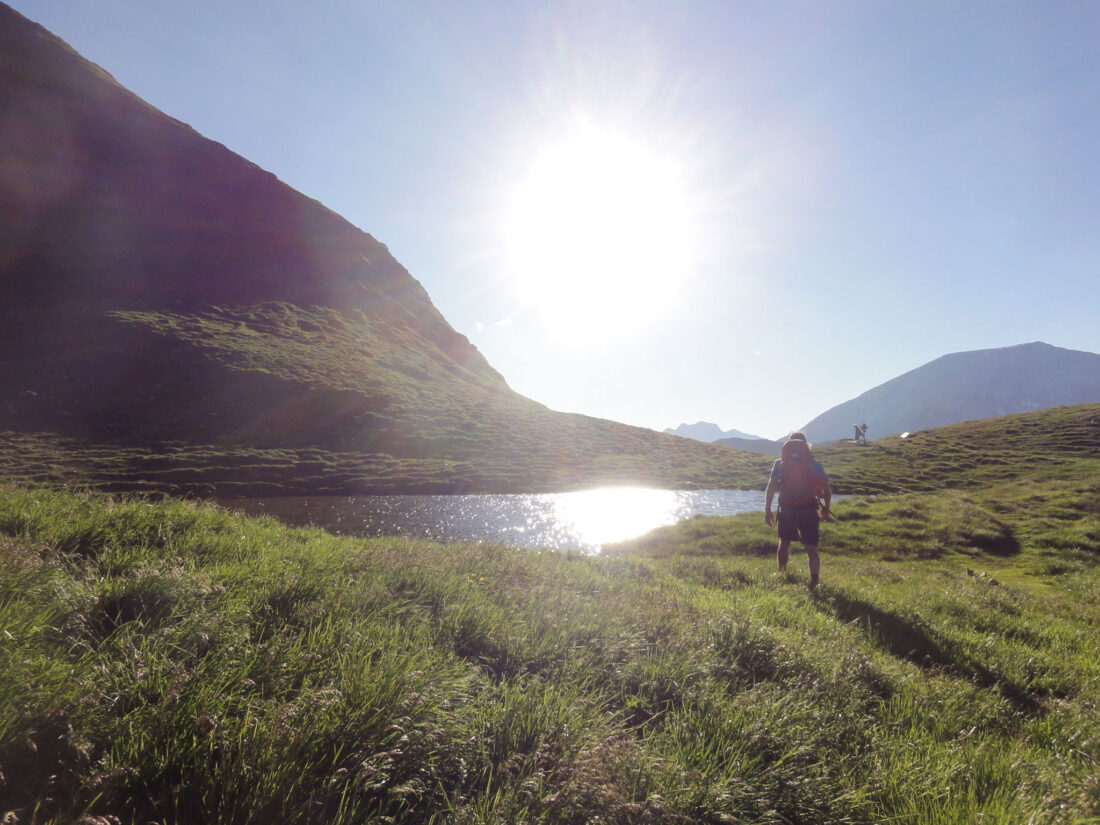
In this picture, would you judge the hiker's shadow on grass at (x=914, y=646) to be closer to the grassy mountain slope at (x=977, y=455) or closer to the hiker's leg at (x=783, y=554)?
the hiker's leg at (x=783, y=554)

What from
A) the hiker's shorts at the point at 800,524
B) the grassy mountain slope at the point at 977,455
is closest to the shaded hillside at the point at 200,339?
the grassy mountain slope at the point at 977,455

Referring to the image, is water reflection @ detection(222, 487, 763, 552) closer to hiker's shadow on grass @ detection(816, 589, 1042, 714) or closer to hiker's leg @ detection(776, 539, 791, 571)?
hiker's leg @ detection(776, 539, 791, 571)

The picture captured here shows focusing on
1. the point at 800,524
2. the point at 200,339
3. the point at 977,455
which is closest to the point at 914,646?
the point at 800,524

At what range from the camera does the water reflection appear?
74.6ft

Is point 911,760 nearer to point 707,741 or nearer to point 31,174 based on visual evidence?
point 707,741

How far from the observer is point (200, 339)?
2156 inches

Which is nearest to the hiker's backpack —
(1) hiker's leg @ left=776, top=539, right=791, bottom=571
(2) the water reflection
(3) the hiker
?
(3) the hiker

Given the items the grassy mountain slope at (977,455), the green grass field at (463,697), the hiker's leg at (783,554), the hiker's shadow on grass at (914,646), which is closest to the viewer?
the green grass field at (463,697)

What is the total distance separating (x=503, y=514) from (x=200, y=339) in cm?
5009

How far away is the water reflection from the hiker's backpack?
12091 millimetres

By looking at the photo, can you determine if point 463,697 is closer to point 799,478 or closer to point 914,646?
point 914,646

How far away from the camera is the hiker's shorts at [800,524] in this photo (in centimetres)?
915

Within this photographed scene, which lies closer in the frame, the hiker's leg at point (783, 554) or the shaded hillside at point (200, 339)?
the hiker's leg at point (783, 554)

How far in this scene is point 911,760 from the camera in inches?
111
